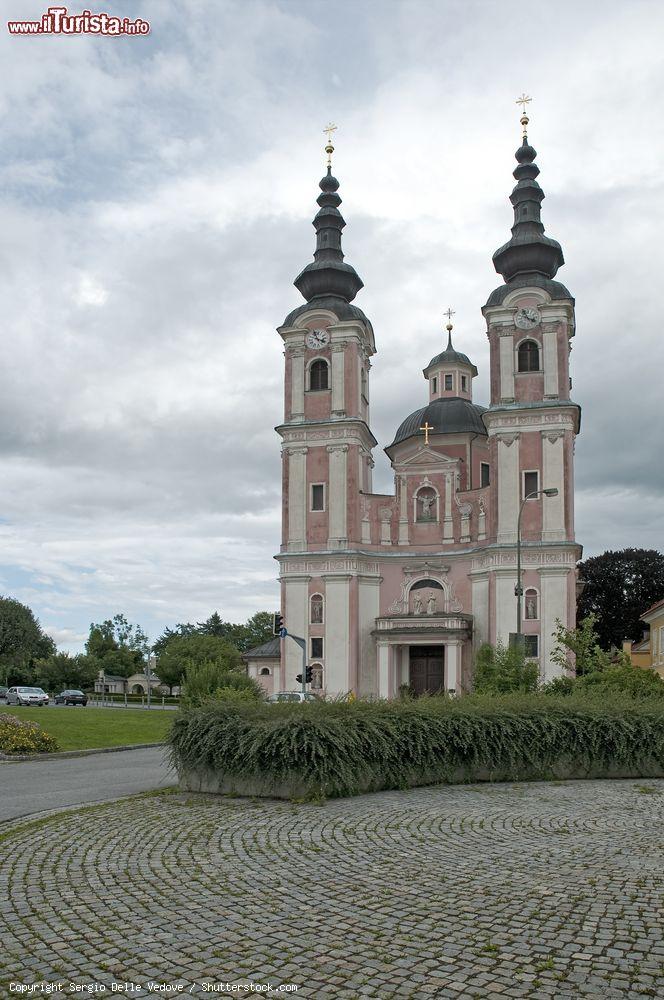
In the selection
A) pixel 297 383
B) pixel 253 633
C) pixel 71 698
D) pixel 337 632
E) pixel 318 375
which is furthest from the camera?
pixel 253 633

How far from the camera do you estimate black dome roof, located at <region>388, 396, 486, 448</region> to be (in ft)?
191

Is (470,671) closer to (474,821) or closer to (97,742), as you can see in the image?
(97,742)

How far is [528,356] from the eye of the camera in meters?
50.0

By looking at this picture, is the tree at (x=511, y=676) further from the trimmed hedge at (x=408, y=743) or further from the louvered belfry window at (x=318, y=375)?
the louvered belfry window at (x=318, y=375)

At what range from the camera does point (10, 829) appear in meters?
11.0

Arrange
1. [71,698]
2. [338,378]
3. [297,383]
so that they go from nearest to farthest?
[338,378], [297,383], [71,698]

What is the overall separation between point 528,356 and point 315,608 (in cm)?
1840

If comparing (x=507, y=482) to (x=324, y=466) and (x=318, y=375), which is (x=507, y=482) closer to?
(x=324, y=466)

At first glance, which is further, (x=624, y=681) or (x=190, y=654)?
(x=190, y=654)

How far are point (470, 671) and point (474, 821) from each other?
3767cm

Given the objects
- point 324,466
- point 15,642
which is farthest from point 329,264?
point 15,642

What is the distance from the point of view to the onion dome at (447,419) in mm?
58219

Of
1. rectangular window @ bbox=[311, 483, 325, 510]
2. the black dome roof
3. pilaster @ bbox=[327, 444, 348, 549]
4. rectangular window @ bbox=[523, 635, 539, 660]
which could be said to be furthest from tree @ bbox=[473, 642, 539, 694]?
the black dome roof

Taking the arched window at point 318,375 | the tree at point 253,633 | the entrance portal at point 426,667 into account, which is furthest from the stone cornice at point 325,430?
the tree at point 253,633
